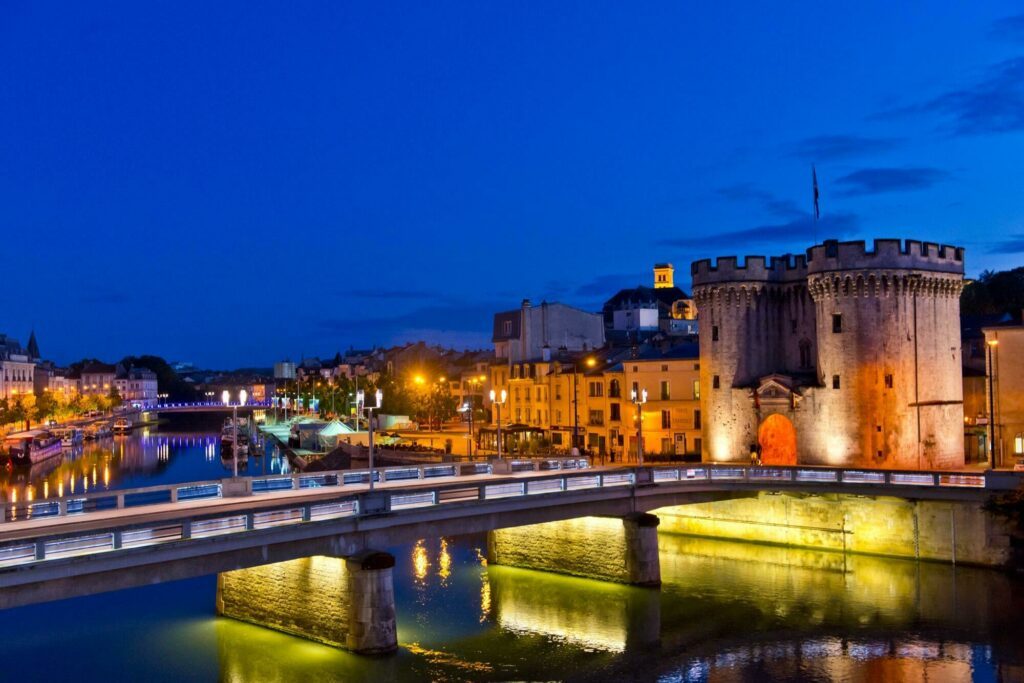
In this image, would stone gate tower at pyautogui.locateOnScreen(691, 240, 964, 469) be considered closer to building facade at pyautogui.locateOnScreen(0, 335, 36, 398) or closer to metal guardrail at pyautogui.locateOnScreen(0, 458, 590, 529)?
metal guardrail at pyautogui.locateOnScreen(0, 458, 590, 529)

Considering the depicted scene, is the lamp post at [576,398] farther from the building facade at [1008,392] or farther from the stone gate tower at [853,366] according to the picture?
the building facade at [1008,392]

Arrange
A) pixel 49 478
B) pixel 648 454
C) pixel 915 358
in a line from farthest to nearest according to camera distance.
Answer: pixel 49 478 < pixel 648 454 < pixel 915 358

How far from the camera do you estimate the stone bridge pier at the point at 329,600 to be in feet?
115

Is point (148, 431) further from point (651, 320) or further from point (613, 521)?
point (613, 521)

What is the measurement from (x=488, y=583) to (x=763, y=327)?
3218 centimetres

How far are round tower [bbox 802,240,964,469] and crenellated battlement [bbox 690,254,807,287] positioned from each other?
541 cm

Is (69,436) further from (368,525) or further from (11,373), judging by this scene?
(368,525)

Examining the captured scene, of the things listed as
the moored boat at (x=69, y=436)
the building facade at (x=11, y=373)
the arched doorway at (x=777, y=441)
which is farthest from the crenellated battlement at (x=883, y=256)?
the building facade at (x=11, y=373)

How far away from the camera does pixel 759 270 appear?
70812 millimetres

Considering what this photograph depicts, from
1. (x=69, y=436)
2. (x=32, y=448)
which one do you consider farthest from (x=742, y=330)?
(x=69, y=436)

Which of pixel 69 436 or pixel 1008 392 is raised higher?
pixel 1008 392

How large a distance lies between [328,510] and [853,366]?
40.5 m

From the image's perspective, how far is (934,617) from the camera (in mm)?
40750

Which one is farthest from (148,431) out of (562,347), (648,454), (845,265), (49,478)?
(845,265)
